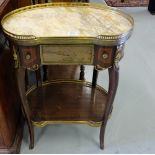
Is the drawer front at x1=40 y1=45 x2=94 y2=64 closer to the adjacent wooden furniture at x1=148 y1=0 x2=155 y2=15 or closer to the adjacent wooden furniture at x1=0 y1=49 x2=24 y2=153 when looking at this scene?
the adjacent wooden furniture at x1=0 y1=49 x2=24 y2=153

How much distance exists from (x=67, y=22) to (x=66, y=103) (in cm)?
54

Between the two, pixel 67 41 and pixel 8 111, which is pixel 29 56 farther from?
pixel 8 111

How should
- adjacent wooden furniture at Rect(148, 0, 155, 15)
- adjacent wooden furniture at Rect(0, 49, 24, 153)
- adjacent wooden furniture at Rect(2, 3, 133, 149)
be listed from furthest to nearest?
1. adjacent wooden furniture at Rect(148, 0, 155, 15)
2. adjacent wooden furniture at Rect(0, 49, 24, 153)
3. adjacent wooden furniture at Rect(2, 3, 133, 149)

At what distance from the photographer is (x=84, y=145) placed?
1.35 m

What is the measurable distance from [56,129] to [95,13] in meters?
0.75

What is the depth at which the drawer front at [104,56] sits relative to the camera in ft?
3.05

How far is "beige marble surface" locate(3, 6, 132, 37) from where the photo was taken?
3.06 feet

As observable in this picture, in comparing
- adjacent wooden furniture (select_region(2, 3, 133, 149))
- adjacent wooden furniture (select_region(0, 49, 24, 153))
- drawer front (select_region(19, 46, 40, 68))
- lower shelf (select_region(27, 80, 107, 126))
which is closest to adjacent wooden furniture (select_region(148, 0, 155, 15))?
lower shelf (select_region(27, 80, 107, 126))

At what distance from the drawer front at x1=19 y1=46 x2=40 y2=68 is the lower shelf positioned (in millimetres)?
417

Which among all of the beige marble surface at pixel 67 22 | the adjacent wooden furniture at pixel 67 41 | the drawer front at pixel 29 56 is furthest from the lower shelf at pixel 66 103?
the beige marble surface at pixel 67 22

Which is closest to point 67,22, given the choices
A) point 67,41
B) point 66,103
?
point 67,41

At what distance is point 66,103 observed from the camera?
4.54ft

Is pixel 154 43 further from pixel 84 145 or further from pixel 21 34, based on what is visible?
pixel 21 34

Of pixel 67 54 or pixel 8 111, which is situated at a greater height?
pixel 67 54
